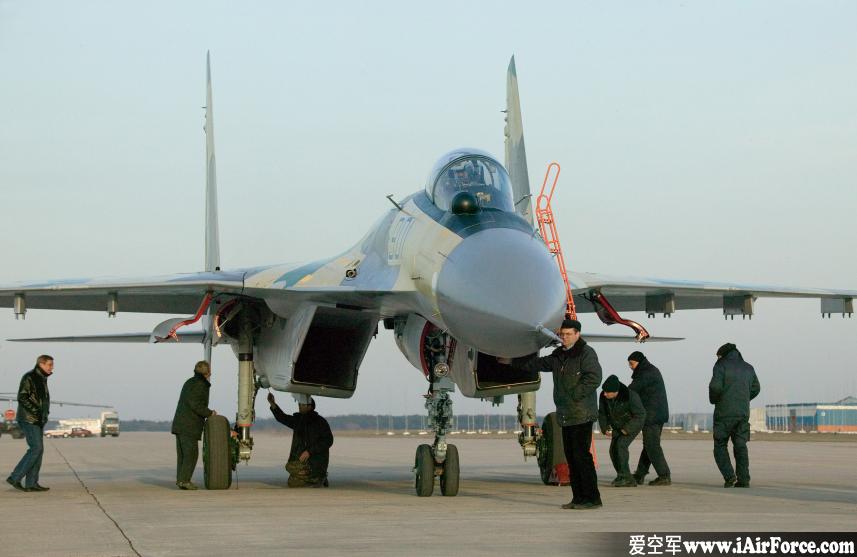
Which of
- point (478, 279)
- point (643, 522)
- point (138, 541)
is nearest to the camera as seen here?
point (138, 541)

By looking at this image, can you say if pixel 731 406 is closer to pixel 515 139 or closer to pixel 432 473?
pixel 432 473

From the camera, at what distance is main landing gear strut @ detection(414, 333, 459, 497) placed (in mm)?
11086

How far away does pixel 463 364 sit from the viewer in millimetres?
12125

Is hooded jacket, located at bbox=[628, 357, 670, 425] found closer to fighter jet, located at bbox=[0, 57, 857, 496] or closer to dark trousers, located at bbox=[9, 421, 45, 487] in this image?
fighter jet, located at bbox=[0, 57, 857, 496]

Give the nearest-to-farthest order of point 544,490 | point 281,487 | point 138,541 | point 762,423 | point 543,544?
point 543,544 < point 138,541 < point 544,490 < point 281,487 < point 762,423

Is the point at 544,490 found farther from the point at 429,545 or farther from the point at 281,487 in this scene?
the point at 429,545

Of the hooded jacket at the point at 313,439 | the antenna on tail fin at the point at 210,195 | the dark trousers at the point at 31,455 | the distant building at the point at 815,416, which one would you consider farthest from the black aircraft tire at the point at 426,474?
the distant building at the point at 815,416

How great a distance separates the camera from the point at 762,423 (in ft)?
175

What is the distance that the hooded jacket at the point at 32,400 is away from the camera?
488 inches

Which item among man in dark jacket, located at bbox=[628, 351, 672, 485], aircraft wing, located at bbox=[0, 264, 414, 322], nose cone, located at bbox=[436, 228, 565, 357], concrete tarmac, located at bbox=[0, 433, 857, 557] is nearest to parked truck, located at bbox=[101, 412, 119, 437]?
concrete tarmac, located at bbox=[0, 433, 857, 557]

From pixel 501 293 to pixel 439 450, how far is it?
242 centimetres

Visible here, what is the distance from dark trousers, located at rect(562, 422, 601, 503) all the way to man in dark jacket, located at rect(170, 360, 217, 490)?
5.04 meters

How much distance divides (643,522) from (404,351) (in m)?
5.27

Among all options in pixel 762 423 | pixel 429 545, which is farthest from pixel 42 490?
pixel 762 423
